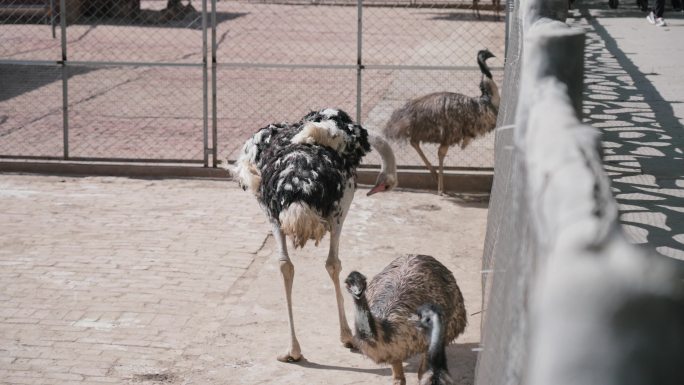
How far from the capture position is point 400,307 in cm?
585

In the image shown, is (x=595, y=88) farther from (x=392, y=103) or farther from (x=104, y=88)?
(x=104, y=88)

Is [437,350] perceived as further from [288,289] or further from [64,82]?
[64,82]

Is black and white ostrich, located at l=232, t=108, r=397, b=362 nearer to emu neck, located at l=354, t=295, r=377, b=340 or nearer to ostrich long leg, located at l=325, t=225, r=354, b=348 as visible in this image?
ostrich long leg, located at l=325, t=225, r=354, b=348

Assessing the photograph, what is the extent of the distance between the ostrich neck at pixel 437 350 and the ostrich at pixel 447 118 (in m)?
5.80

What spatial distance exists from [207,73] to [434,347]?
9183 mm

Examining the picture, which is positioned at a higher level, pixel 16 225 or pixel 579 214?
pixel 579 214

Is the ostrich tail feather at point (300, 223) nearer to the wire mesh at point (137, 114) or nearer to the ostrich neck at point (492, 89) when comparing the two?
the ostrich neck at point (492, 89)

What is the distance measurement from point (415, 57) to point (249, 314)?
538 inches

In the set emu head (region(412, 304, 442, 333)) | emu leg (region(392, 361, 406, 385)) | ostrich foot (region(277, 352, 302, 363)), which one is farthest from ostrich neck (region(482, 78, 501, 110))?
emu head (region(412, 304, 442, 333))

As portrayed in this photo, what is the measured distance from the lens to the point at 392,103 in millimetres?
15375

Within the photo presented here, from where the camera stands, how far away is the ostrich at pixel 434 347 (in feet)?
15.9

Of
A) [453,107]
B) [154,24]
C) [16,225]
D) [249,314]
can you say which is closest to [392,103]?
[453,107]

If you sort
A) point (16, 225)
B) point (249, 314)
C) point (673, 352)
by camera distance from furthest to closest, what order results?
point (16, 225), point (249, 314), point (673, 352)

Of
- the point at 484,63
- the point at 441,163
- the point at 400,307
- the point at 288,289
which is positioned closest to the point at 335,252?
the point at 288,289
